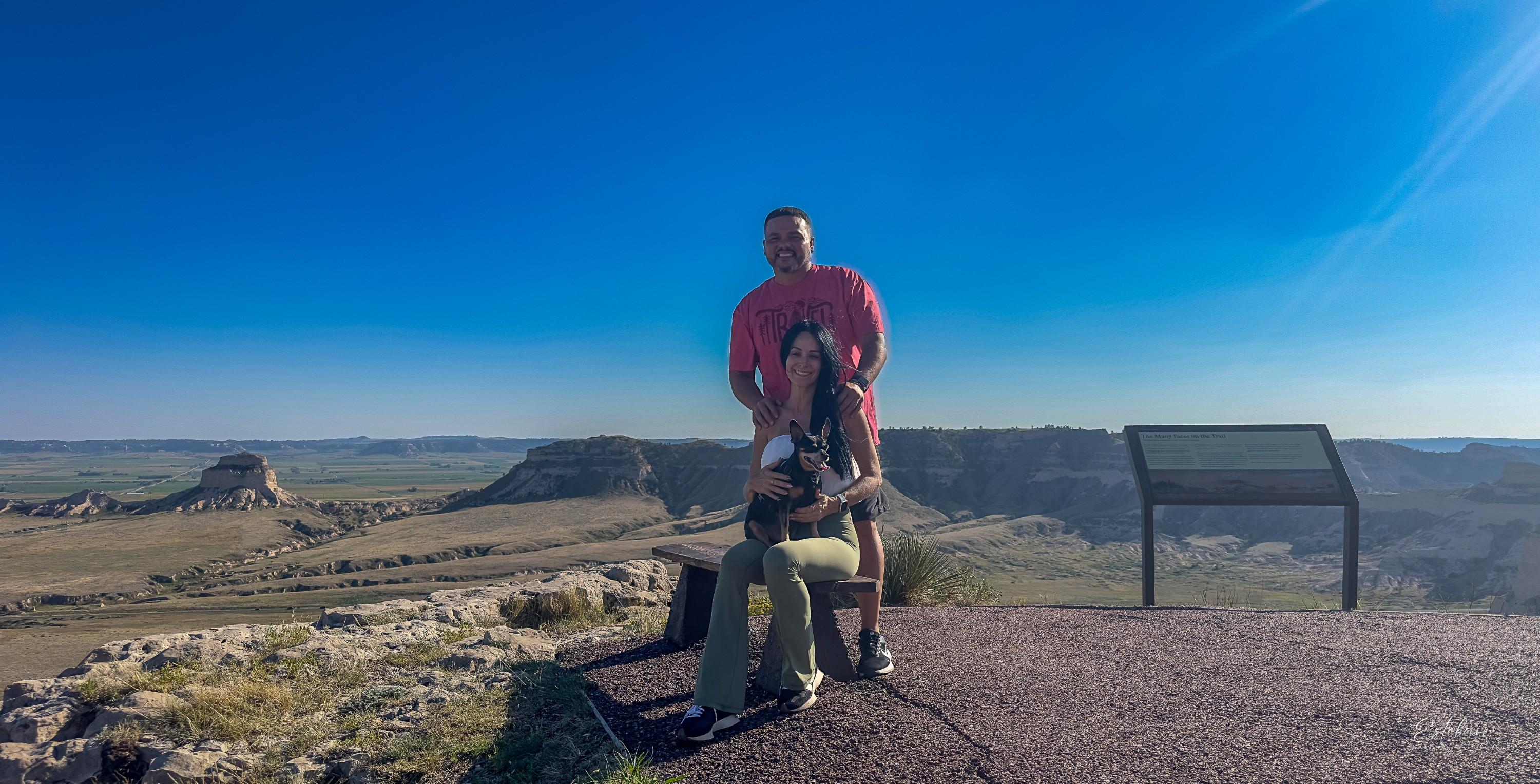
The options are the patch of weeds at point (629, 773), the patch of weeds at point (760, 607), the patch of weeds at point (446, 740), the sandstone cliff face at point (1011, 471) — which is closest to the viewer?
the patch of weeds at point (629, 773)

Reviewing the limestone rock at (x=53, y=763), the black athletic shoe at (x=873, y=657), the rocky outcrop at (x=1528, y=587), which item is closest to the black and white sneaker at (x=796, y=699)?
the black athletic shoe at (x=873, y=657)

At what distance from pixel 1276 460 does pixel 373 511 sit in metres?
80.7

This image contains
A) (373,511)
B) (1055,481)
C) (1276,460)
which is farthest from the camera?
(373,511)

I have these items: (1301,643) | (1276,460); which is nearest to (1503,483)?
(1276,460)

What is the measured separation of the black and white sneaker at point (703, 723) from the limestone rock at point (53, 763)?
2523mm

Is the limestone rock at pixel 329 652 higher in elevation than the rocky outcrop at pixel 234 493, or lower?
higher

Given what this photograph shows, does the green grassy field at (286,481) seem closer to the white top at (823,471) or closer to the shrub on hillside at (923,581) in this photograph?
the shrub on hillside at (923,581)

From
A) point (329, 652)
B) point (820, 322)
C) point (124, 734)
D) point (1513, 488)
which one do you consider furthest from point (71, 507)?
point (1513, 488)

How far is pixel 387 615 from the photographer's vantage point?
5.86 meters

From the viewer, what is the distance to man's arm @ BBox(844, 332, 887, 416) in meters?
3.46

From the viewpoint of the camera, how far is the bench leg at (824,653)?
3461 mm

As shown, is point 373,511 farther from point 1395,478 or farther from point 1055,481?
point 1395,478

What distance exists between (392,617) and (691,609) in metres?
2.84

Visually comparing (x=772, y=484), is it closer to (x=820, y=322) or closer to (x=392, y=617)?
(x=820, y=322)
